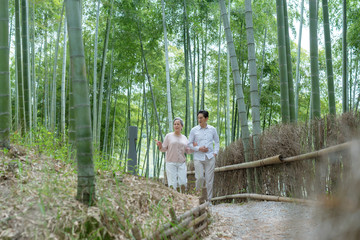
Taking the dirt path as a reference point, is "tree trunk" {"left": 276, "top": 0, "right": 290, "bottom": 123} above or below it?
above

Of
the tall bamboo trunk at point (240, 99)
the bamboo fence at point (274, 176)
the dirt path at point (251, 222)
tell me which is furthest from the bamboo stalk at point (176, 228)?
the tall bamboo trunk at point (240, 99)

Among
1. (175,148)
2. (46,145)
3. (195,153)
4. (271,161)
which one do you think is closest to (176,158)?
(175,148)

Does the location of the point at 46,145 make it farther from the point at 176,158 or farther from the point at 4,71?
the point at 176,158

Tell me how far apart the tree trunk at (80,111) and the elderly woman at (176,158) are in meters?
2.23

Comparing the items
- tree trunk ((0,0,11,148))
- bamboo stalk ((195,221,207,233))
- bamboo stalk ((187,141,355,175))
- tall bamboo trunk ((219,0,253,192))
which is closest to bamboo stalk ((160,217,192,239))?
bamboo stalk ((195,221,207,233))

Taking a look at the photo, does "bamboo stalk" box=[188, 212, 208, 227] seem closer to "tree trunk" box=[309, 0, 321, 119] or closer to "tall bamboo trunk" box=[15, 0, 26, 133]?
"tree trunk" box=[309, 0, 321, 119]

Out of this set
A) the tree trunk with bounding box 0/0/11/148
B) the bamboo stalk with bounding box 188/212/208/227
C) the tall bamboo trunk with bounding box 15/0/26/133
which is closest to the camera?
the bamboo stalk with bounding box 188/212/208/227

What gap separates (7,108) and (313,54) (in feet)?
12.5

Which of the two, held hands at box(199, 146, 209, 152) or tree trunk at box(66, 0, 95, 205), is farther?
held hands at box(199, 146, 209, 152)

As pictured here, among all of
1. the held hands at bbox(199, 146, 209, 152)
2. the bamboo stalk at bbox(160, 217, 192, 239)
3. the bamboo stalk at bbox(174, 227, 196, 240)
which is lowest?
the bamboo stalk at bbox(174, 227, 196, 240)

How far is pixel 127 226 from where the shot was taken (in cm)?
224

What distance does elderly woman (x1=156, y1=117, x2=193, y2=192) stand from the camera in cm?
462

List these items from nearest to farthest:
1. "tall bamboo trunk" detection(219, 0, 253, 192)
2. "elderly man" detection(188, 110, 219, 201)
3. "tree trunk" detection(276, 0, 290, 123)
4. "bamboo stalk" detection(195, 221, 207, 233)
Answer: "bamboo stalk" detection(195, 221, 207, 233) < "elderly man" detection(188, 110, 219, 201) < "tall bamboo trunk" detection(219, 0, 253, 192) < "tree trunk" detection(276, 0, 290, 123)

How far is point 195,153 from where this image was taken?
15.4 feet
